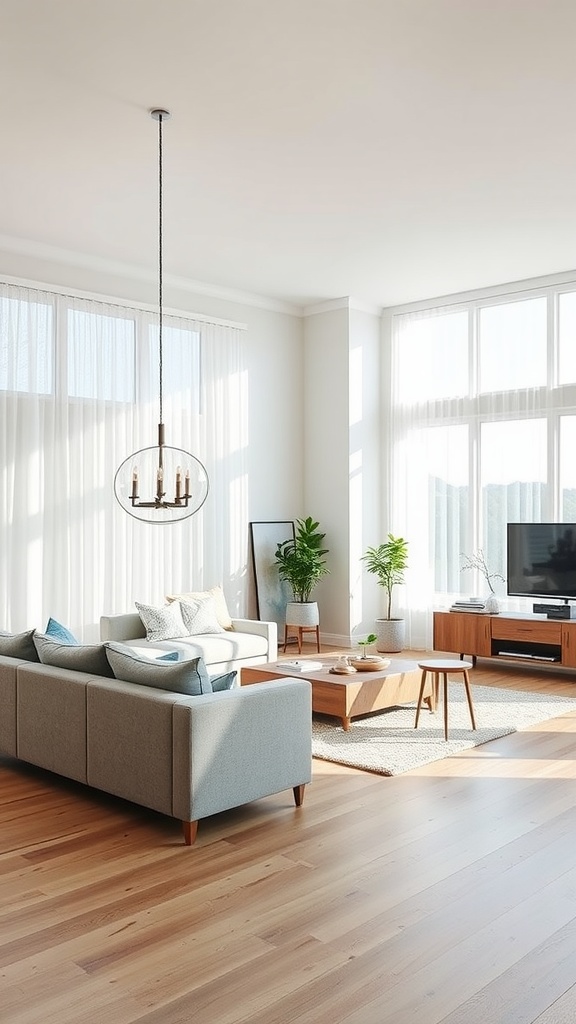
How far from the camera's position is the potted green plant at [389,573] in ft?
28.4

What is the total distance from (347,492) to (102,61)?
5.44 m

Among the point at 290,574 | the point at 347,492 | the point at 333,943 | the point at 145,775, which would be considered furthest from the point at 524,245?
the point at 333,943

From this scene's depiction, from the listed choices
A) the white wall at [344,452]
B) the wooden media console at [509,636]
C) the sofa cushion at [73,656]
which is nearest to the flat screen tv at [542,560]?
the wooden media console at [509,636]

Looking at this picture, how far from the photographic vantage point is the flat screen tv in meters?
7.52

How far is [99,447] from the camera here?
24.4 feet

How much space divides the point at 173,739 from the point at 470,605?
4847mm

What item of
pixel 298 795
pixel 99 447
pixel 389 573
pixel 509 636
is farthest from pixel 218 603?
pixel 298 795

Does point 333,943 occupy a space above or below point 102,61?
below

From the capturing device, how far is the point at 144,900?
3.10 m

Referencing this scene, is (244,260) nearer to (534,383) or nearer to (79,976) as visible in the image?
(534,383)

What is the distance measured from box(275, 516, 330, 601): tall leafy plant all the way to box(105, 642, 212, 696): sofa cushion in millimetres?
4547

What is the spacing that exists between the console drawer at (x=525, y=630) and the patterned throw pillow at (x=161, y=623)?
9.11ft

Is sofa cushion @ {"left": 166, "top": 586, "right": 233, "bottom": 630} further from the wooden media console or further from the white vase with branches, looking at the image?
the white vase with branches

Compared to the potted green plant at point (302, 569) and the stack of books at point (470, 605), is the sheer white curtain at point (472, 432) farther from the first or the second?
the potted green plant at point (302, 569)
